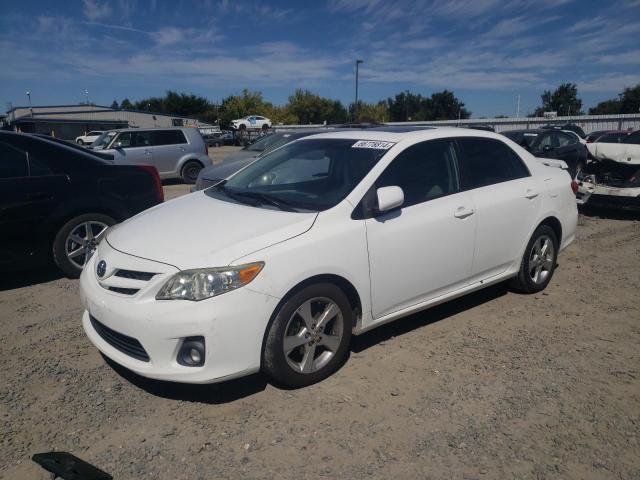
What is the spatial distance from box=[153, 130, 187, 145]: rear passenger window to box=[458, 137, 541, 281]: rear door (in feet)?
38.7

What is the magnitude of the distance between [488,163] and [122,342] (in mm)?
3315

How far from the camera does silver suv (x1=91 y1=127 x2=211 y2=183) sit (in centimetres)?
1374

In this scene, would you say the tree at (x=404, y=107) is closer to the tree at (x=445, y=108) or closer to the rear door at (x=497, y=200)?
the tree at (x=445, y=108)

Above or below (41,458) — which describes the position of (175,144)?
above

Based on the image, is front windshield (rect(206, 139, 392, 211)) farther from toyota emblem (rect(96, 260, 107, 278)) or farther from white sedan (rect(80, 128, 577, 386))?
toyota emblem (rect(96, 260, 107, 278))

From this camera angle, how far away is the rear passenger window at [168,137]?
47.0 feet

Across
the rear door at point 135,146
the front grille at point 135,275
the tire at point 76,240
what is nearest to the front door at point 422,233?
the front grille at point 135,275

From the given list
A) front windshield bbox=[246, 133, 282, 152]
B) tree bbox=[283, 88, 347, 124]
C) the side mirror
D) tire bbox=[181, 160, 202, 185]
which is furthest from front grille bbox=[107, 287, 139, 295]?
tree bbox=[283, 88, 347, 124]

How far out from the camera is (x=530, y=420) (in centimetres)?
288

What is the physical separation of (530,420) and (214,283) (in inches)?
78.7

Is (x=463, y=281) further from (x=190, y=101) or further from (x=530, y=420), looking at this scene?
(x=190, y=101)

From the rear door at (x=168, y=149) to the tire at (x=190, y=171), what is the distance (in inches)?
9.0

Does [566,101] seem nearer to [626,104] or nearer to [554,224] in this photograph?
Result: [626,104]

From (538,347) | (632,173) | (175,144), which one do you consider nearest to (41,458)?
(538,347)
